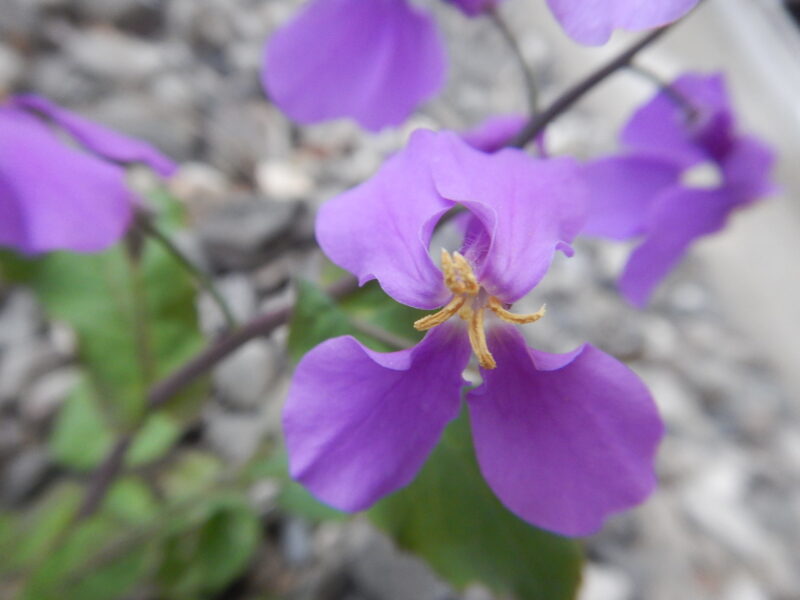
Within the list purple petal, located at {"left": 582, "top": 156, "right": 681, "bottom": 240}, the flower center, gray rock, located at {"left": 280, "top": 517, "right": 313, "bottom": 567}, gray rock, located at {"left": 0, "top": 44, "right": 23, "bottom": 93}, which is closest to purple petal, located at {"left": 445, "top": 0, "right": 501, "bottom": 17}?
purple petal, located at {"left": 582, "top": 156, "right": 681, "bottom": 240}

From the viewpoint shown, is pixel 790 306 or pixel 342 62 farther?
pixel 790 306

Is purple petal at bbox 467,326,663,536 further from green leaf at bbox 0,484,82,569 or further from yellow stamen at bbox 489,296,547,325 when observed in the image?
green leaf at bbox 0,484,82,569

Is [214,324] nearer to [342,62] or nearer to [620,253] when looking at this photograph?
[342,62]

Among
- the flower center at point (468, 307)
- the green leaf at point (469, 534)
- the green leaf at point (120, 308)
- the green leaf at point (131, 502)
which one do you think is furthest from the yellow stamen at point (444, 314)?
the green leaf at point (131, 502)

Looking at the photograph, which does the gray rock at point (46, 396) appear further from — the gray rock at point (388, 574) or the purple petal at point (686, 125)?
the purple petal at point (686, 125)

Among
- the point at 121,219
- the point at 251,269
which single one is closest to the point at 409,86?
the point at 121,219

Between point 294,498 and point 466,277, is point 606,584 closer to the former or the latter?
point 294,498

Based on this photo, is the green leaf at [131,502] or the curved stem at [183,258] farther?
the green leaf at [131,502]
